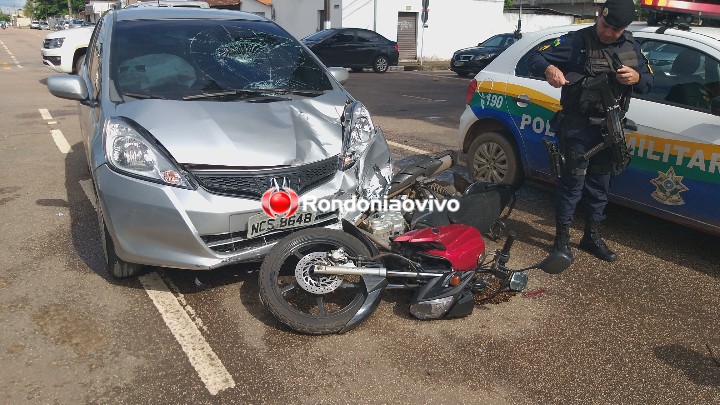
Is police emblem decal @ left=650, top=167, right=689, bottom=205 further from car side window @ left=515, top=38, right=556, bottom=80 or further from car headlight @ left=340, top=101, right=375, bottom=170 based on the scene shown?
car headlight @ left=340, top=101, right=375, bottom=170

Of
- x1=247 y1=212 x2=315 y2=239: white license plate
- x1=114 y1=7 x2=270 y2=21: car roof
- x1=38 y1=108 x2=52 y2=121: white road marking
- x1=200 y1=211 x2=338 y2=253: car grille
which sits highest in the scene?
x1=114 y1=7 x2=270 y2=21: car roof

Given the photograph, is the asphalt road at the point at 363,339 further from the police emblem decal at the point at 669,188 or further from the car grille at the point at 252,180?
the car grille at the point at 252,180

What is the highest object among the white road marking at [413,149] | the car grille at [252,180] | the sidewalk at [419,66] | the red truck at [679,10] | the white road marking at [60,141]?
the red truck at [679,10]

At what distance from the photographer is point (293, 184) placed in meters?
3.21

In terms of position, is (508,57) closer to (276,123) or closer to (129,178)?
(276,123)

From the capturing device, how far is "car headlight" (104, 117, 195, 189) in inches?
120

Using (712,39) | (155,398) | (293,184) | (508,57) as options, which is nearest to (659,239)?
(712,39)

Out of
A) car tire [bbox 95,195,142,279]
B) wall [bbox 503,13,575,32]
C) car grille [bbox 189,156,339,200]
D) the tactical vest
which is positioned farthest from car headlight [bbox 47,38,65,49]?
wall [bbox 503,13,575,32]

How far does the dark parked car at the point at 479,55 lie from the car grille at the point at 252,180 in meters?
16.0

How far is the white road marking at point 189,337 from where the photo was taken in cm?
269

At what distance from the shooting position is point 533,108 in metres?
4.71

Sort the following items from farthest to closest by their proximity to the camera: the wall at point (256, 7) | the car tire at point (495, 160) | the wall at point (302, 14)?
1. the wall at point (256, 7)
2. the wall at point (302, 14)
3. the car tire at point (495, 160)

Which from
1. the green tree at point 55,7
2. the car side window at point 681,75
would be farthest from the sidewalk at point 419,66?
the green tree at point 55,7

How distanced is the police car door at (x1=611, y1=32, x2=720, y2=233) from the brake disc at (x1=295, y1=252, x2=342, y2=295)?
2454 mm
